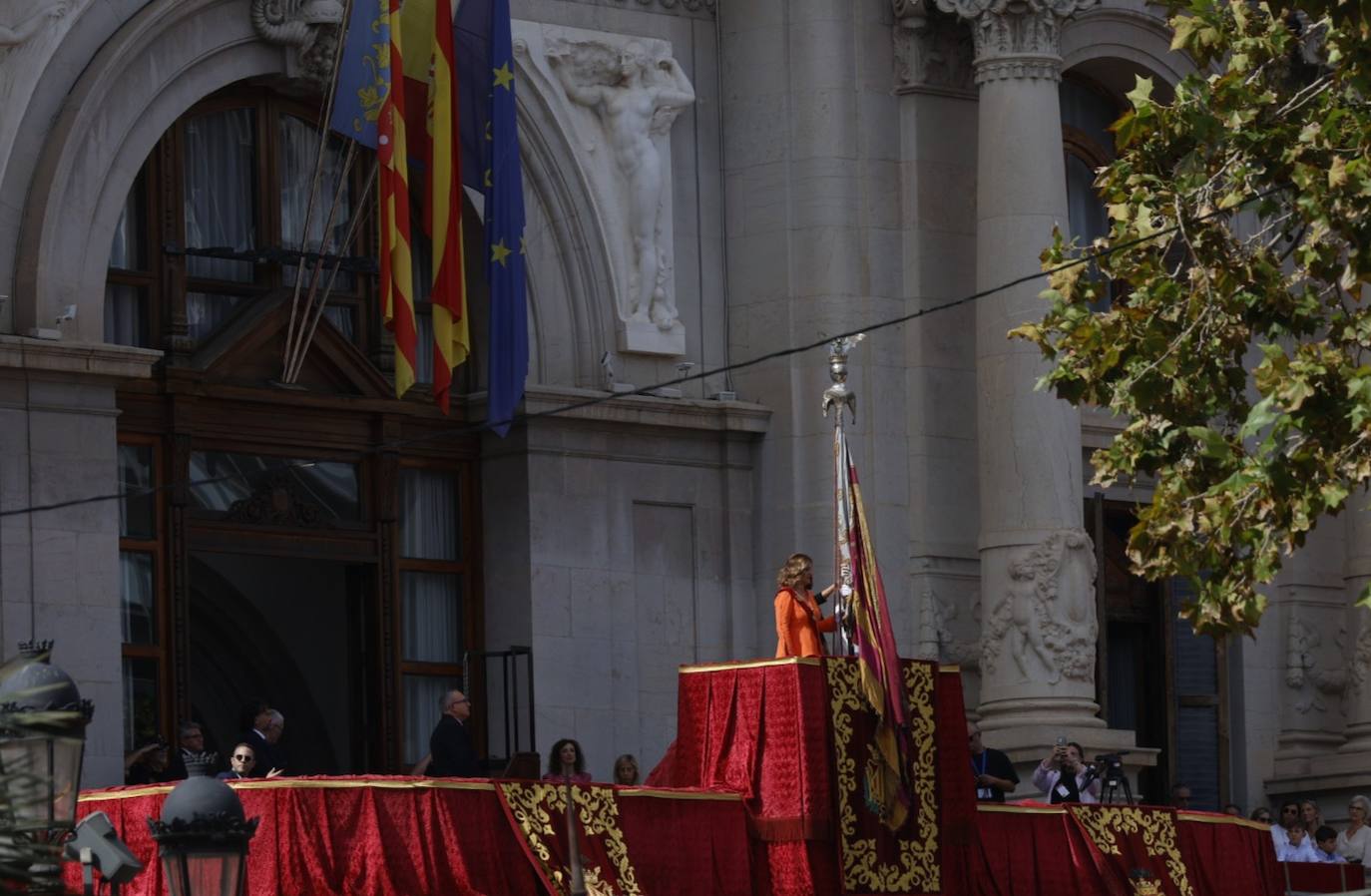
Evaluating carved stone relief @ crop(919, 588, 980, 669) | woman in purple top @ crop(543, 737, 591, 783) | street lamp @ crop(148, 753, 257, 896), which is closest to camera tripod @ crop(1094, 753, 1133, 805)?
carved stone relief @ crop(919, 588, 980, 669)

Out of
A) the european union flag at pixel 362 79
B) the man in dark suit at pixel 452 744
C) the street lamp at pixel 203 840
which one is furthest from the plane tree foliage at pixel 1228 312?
the european union flag at pixel 362 79

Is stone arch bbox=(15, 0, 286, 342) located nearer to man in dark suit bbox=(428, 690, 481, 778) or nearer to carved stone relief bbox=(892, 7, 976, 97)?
man in dark suit bbox=(428, 690, 481, 778)

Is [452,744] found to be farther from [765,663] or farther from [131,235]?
[131,235]

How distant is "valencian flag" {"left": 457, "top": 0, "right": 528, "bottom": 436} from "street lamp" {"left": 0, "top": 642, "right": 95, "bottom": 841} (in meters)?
14.3

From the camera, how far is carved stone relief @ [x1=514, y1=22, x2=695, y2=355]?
1022 inches

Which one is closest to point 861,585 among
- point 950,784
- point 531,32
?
point 950,784

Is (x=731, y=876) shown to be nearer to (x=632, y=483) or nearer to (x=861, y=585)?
(x=861, y=585)

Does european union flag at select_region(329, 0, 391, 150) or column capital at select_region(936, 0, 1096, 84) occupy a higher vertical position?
column capital at select_region(936, 0, 1096, 84)

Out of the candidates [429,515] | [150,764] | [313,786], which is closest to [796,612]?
[313,786]

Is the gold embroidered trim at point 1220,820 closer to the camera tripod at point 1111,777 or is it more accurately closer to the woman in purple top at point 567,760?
the camera tripod at point 1111,777

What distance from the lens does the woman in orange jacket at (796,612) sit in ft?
66.3

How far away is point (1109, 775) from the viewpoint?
915 inches

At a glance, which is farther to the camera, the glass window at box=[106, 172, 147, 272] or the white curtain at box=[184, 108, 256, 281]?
the white curtain at box=[184, 108, 256, 281]

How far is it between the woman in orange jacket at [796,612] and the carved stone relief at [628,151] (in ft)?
19.4
